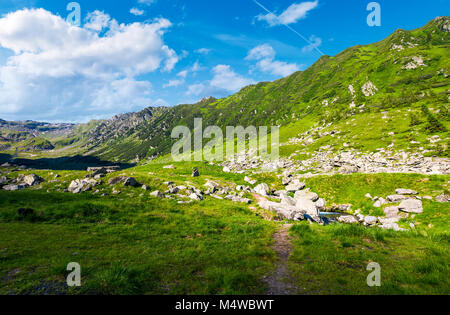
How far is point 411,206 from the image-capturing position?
2198 centimetres

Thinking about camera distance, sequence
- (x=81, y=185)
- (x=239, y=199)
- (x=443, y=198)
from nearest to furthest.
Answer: (x=443, y=198)
(x=81, y=185)
(x=239, y=199)

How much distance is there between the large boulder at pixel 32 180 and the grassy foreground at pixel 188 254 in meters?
21.0

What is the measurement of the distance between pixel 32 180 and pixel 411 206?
61.2 meters

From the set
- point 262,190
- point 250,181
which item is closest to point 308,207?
point 262,190

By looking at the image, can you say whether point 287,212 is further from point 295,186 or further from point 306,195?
point 295,186

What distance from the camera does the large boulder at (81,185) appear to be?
26553mm

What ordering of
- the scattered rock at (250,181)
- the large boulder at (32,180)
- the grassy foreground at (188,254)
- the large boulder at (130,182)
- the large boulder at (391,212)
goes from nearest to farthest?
the grassy foreground at (188,254), the large boulder at (391,212), the large boulder at (130,182), the large boulder at (32,180), the scattered rock at (250,181)

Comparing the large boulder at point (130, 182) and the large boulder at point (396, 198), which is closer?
the large boulder at point (396, 198)

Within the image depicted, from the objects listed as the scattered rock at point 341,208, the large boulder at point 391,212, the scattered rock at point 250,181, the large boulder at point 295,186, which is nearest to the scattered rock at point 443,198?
the large boulder at point 391,212

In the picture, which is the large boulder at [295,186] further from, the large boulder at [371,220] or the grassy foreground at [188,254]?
the grassy foreground at [188,254]

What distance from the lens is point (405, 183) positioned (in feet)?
88.4

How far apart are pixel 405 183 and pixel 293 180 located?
1826cm

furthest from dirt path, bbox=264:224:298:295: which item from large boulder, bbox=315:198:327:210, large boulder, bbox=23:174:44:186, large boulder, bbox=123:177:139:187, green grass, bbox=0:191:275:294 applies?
large boulder, bbox=23:174:44:186

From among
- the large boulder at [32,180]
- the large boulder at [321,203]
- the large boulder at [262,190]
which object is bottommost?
the large boulder at [321,203]
